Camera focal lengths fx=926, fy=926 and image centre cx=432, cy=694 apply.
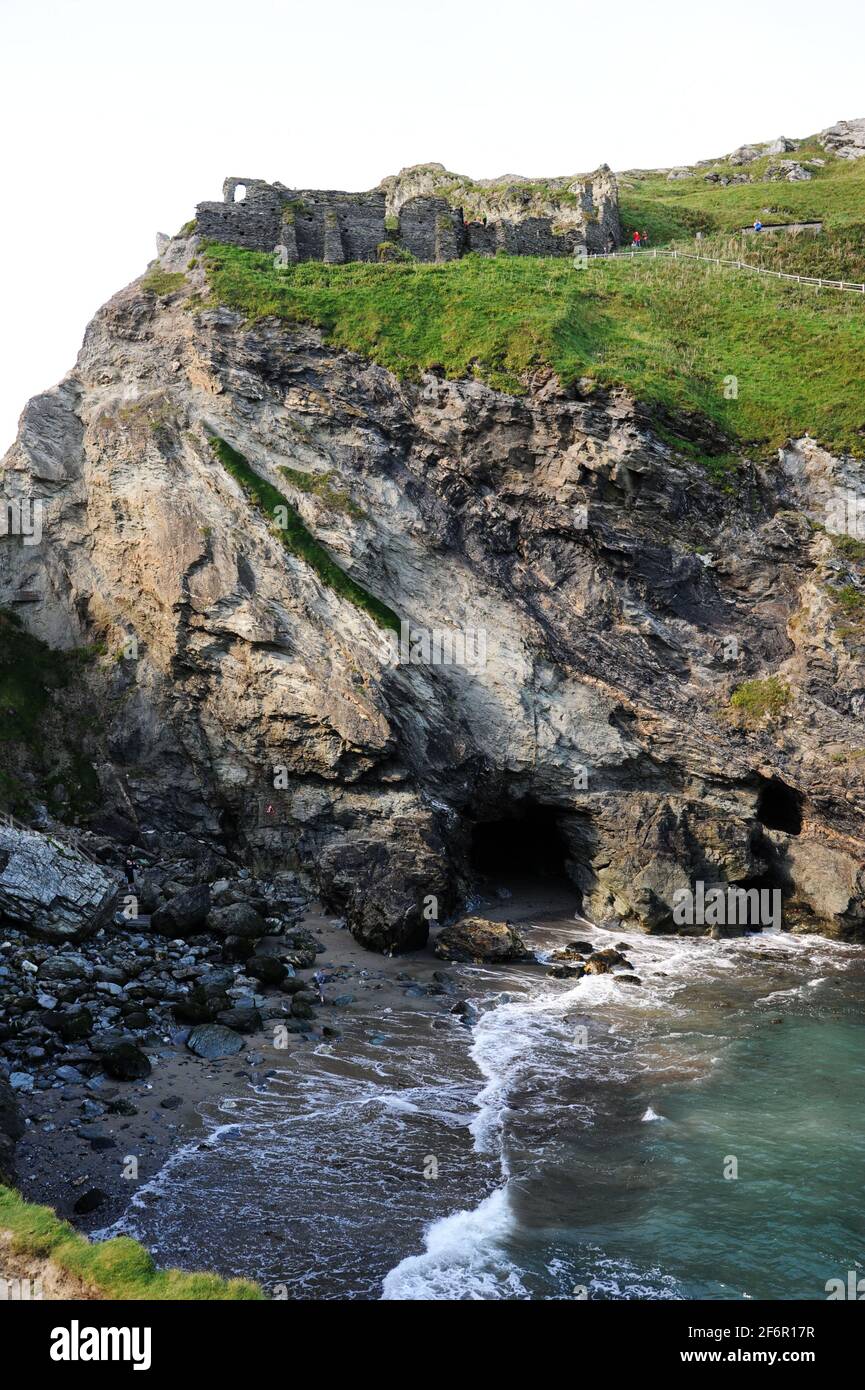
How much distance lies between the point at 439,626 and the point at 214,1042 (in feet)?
56.6

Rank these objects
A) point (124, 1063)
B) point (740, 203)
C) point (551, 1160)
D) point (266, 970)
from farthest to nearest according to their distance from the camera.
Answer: point (740, 203)
point (266, 970)
point (124, 1063)
point (551, 1160)

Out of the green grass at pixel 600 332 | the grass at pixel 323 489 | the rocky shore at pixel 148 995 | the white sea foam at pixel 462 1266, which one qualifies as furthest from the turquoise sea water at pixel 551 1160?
the green grass at pixel 600 332

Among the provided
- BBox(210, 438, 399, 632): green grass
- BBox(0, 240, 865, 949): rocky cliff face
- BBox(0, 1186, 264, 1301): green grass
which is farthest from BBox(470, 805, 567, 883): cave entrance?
BBox(0, 1186, 264, 1301): green grass

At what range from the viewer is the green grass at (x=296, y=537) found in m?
32.5

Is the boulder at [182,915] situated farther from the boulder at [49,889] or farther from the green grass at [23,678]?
the green grass at [23,678]

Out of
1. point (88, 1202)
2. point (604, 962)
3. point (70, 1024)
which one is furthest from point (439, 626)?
point (88, 1202)

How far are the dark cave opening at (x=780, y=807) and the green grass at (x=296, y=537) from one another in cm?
1418

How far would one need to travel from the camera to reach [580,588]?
3425cm

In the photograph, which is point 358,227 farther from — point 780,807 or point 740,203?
point 740,203

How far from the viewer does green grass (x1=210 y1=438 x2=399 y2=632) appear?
107 feet

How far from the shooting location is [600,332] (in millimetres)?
40156
